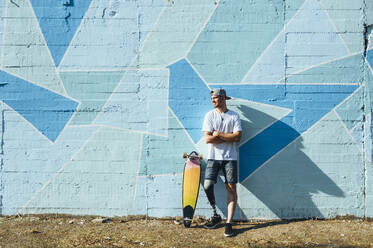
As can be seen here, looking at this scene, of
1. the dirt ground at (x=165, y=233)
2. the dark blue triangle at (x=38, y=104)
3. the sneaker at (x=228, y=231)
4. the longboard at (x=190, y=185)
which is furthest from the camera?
the dark blue triangle at (x=38, y=104)

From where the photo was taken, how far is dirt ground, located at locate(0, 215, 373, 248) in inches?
155

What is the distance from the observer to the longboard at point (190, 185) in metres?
4.48

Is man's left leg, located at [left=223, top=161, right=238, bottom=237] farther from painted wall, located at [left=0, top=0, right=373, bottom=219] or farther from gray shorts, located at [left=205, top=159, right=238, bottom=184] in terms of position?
painted wall, located at [left=0, top=0, right=373, bottom=219]

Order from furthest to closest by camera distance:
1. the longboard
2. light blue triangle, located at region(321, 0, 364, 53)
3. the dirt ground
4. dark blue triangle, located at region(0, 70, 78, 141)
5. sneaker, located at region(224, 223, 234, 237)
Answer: dark blue triangle, located at region(0, 70, 78, 141), light blue triangle, located at region(321, 0, 364, 53), the longboard, sneaker, located at region(224, 223, 234, 237), the dirt ground

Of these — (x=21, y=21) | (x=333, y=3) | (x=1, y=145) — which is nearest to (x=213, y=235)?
(x=1, y=145)

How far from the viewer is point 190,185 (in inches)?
178

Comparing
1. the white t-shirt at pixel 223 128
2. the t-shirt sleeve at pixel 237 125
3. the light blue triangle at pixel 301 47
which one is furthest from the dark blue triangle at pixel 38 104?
the light blue triangle at pixel 301 47

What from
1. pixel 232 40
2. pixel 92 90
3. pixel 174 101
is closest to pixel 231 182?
pixel 174 101

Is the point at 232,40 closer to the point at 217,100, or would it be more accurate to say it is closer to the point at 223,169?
the point at 217,100

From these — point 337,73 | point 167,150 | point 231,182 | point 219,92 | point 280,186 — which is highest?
point 337,73

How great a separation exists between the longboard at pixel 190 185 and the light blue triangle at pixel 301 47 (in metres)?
1.39

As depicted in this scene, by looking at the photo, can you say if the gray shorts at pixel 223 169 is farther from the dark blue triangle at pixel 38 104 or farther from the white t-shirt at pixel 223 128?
the dark blue triangle at pixel 38 104

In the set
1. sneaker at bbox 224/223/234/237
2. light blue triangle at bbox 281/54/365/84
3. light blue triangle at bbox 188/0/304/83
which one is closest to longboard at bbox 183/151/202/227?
sneaker at bbox 224/223/234/237

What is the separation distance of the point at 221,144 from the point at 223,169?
34cm
